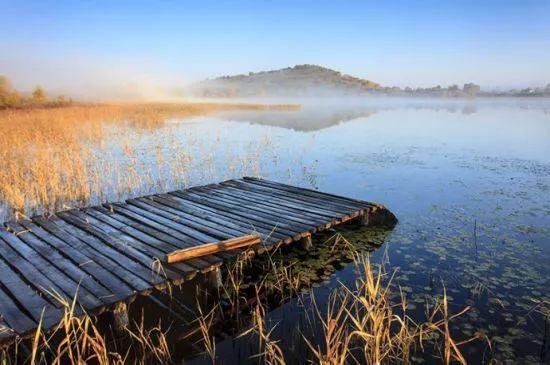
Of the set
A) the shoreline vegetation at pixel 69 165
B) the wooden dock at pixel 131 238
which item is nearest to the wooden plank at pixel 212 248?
the wooden dock at pixel 131 238

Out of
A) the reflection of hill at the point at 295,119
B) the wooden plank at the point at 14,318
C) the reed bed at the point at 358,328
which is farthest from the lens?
the reflection of hill at the point at 295,119

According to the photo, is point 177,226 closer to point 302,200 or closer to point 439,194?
point 302,200

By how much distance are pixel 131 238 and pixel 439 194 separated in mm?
7981

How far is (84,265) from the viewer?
481 centimetres

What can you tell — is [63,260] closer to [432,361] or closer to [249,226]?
[249,226]

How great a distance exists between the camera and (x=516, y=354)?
404 centimetres

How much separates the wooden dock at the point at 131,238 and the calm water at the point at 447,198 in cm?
109

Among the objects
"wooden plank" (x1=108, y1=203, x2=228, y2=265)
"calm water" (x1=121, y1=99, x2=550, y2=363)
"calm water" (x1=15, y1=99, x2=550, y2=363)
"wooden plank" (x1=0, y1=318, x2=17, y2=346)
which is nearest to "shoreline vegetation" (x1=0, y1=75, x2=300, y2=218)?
"calm water" (x1=15, y1=99, x2=550, y2=363)

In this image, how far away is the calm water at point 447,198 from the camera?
4.79 metres

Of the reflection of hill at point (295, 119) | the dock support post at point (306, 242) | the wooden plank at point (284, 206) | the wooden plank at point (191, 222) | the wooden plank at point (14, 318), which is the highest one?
the wooden plank at point (14, 318)

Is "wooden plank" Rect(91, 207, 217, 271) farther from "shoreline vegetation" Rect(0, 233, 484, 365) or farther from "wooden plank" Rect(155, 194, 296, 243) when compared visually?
"wooden plank" Rect(155, 194, 296, 243)

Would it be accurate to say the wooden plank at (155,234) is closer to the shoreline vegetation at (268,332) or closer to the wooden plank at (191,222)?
the wooden plank at (191,222)

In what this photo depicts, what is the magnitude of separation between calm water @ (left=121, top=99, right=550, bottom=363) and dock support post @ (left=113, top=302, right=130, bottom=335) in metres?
1.08

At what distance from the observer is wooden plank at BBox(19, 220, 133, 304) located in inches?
165
